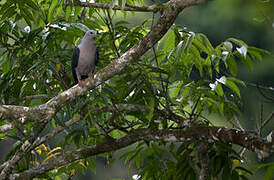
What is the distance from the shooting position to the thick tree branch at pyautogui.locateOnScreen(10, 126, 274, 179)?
2355mm

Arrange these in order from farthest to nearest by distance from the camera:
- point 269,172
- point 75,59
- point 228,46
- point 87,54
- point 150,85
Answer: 1. point 87,54
2. point 75,59
3. point 150,85
4. point 228,46
5. point 269,172

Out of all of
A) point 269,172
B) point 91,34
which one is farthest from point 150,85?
point 91,34

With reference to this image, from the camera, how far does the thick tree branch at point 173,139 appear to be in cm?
236

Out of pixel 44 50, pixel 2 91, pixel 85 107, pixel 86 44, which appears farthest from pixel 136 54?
pixel 86 44

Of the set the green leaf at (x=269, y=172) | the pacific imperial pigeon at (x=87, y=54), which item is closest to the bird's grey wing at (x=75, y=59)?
the pacific imperial pigeon at (x=87, y=54)

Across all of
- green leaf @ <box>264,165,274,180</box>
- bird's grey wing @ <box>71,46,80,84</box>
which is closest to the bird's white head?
bird's grey wing @ <box>71,46,80,84</box>

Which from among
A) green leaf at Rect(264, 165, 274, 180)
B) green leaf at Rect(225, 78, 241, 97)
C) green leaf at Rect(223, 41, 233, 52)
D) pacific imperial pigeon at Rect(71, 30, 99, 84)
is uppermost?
green leaf at Rect(223, 41, 233, 52)

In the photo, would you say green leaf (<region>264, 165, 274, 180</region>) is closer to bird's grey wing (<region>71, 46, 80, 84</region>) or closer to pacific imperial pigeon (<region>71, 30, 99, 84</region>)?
bird's grey wing (<region>71, 46, 80, 84</region>)

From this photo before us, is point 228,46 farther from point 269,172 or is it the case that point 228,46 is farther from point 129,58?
point 269,172

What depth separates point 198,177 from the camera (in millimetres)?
2600

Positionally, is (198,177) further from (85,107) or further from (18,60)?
(18,60)

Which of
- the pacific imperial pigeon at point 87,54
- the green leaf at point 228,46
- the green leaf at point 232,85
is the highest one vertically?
the green leaf at point 228,46

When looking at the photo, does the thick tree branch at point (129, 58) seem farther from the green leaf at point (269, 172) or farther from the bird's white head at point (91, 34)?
the bird's white head at point (91, 34)

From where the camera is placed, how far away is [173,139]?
2.64 metres
